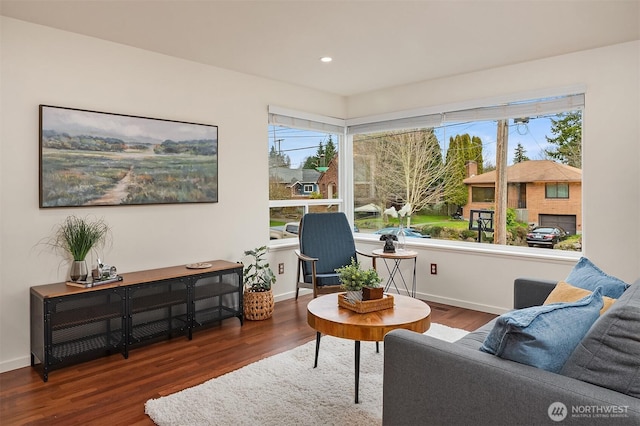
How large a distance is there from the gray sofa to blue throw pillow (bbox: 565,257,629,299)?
1.00 metres

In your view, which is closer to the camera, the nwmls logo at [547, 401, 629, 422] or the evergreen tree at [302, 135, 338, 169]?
Answer: the nwmls logo at [547, 401, 629, 422]

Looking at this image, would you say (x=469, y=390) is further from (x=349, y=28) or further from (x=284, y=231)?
(x=284, y=231)

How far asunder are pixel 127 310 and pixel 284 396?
1446 millimetres

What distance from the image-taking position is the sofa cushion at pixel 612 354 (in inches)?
50.3

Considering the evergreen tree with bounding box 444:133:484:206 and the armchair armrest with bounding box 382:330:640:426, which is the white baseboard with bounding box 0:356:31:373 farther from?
the evergreen tree with bounding box 444:133:484:206

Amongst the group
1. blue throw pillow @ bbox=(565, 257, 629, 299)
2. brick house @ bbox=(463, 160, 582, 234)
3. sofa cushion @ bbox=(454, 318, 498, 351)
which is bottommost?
sofa cushion @ bbox=(454, 318, 498, 351)

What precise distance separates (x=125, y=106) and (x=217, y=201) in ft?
3.91

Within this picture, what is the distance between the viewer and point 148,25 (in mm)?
3100

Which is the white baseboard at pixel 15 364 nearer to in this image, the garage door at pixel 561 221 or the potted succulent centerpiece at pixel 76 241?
the potted succulent centerpiece at pixel 76 241

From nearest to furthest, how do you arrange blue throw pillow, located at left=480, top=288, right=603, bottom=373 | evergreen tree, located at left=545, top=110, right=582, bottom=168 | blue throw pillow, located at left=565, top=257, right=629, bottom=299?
blue throw pillow, located at left=480, top=288, right=603, bottom=373, blue throw pillow, located at left=565, top=257, right=629, bottom=299, evergreen tree, located at left=545, top=110, right=582, bottom=168

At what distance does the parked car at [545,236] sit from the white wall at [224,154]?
0.24 m

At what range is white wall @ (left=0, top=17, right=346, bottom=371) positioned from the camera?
9.78 ft

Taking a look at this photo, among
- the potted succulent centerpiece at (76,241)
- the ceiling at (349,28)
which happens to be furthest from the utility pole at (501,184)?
the potted succulent centerpiece at (76,241)

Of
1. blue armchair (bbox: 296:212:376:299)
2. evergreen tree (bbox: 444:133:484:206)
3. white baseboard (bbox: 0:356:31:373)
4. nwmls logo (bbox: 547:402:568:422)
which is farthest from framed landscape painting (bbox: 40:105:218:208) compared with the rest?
nwmls logo (bbox: 547:402:568:422)
